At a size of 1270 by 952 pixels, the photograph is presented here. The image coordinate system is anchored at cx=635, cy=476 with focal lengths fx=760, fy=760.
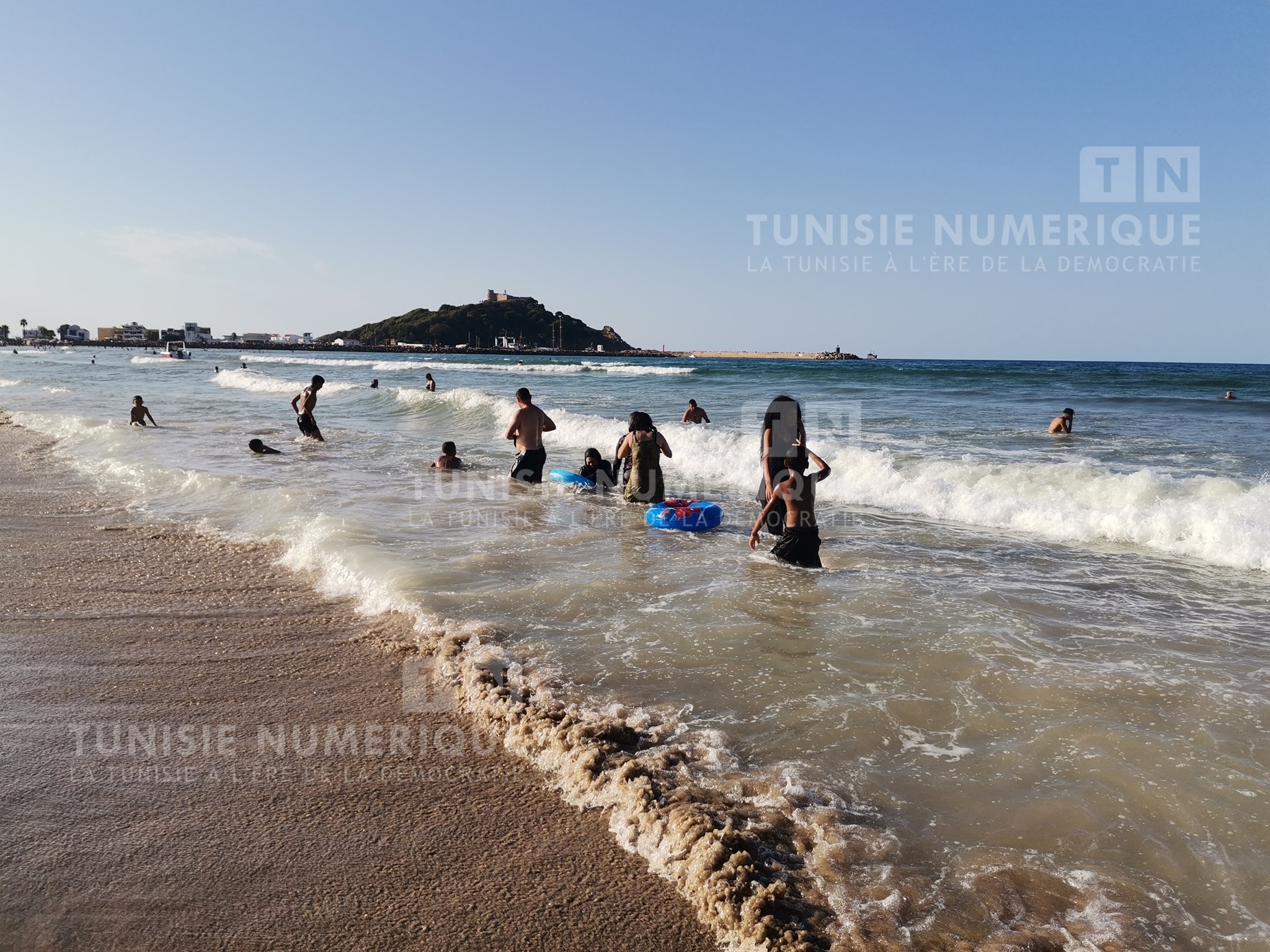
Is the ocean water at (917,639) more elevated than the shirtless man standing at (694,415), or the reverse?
the shirtless man standing at (694,415)

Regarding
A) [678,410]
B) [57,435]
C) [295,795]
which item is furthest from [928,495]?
[57,435]

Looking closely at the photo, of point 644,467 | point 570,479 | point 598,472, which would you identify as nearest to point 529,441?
point 570,479

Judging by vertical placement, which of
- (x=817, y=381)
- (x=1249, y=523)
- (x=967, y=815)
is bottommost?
(x=967, y=815)

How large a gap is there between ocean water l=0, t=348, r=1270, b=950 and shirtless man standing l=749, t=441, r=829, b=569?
19cm

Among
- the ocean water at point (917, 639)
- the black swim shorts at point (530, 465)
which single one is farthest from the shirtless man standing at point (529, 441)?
the ocean water at point (917, 639)

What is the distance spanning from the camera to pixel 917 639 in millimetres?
5117

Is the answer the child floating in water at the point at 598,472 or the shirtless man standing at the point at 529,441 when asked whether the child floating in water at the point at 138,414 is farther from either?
the child floating in water at the point at 598,472

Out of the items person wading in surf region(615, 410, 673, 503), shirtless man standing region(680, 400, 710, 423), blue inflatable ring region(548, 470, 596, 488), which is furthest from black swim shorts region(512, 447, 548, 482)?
shirtless man standing region(680, 400, 710, 423)

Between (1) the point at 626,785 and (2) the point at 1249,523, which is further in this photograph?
(2) the point at 1249,523

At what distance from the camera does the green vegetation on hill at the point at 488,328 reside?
5782 inches

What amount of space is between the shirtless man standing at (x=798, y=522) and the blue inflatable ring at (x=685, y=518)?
5.23ft

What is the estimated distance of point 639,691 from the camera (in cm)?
420

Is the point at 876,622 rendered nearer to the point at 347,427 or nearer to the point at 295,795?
the point at 295,795

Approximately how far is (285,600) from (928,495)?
28.5 feet
